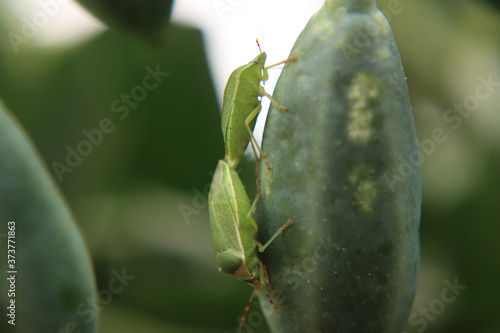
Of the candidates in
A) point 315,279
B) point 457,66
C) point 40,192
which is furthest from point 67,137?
point 457,66

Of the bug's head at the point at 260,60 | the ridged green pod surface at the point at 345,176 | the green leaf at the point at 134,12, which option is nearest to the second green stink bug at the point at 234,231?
the ridged green pod surface at the point at 345,176

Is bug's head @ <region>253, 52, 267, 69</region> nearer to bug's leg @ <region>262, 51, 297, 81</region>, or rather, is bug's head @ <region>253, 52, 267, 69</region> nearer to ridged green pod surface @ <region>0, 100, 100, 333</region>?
bug's leg @ <region>262, 51, 297, 81</region>

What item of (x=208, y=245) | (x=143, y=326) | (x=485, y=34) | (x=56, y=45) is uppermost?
(x=56, y=45)

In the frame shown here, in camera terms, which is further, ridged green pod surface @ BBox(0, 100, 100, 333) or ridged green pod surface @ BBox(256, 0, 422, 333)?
ridged green pod surface @ BBox(256, 0, 422, 333)

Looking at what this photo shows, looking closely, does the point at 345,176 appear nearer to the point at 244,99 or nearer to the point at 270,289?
the point at 270,289

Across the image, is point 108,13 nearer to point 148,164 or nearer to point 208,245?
point 148,164

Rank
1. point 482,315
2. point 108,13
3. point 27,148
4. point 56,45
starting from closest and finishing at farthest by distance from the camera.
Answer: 1. point 27,148
2. point 108,13
3. point 482,315
4. point 56,45

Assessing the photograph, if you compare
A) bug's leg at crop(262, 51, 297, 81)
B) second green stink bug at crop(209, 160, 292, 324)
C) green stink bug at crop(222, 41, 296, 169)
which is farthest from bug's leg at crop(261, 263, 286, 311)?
bug's leg at crop(262, 51, 297, 81)
